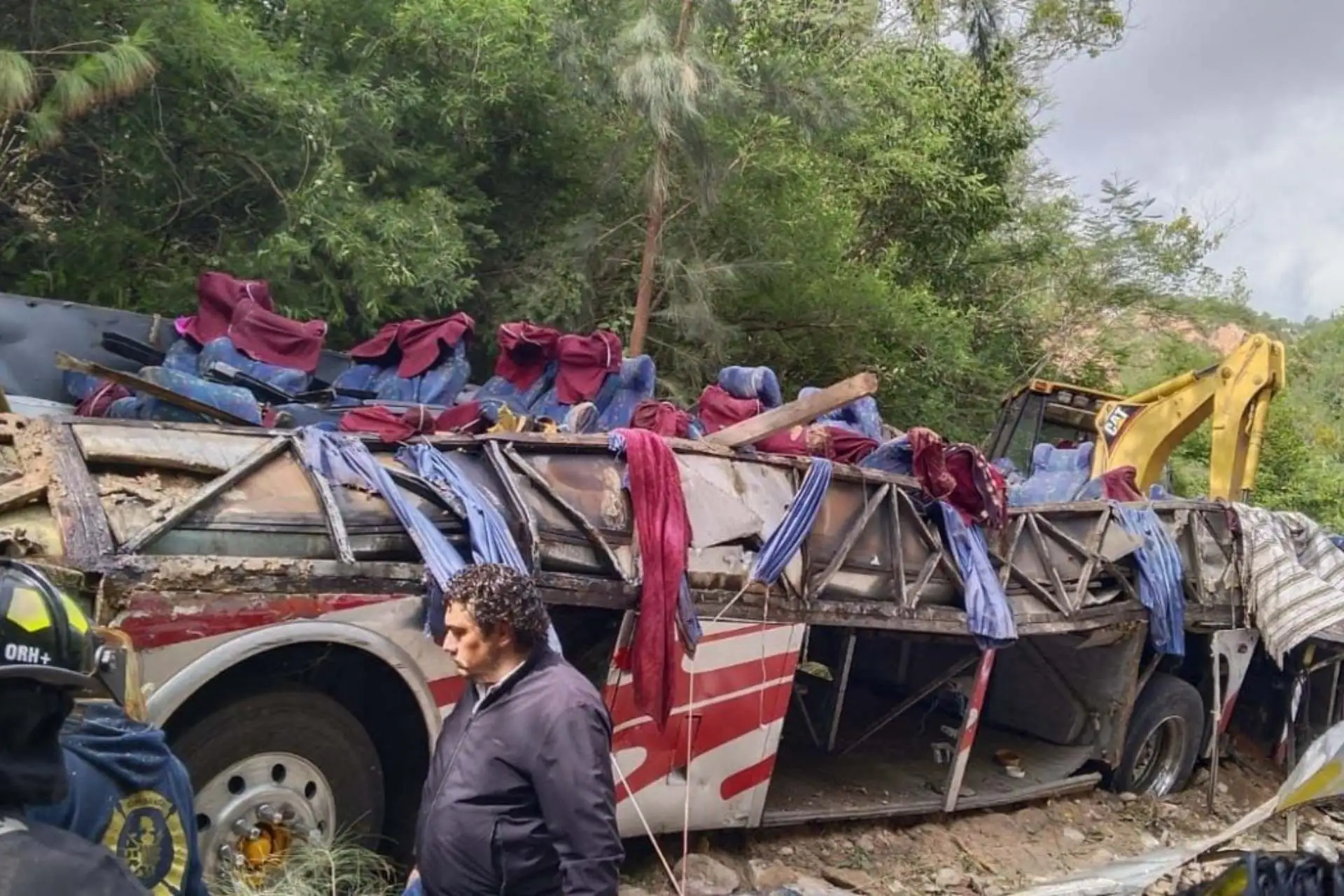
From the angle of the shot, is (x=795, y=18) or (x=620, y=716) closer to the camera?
(x=620, y=716)

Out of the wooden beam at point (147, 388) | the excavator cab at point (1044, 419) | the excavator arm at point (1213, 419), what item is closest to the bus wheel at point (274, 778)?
the wooden beam at point (147, 388)

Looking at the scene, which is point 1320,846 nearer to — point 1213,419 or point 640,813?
point 640,813

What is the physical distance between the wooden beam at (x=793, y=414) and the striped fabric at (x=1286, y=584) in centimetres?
432

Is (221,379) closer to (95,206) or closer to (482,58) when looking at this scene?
(95,206)

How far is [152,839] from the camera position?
2.09 metres

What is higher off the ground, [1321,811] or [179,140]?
[179,140]

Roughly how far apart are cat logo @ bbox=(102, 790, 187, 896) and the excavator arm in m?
10.2

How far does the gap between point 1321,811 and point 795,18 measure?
40.9 ft

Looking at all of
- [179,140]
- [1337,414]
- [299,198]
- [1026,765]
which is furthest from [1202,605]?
[1337,414]

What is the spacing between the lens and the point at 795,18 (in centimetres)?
1786

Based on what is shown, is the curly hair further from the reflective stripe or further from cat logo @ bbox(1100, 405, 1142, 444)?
cat logo @ bbox(1100, 405, 1142, 444)

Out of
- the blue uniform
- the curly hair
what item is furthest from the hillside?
the blue uniform

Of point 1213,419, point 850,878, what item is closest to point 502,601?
point 850,878

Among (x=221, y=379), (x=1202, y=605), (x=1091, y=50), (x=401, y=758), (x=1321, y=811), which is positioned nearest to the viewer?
(x=401, y=758)
